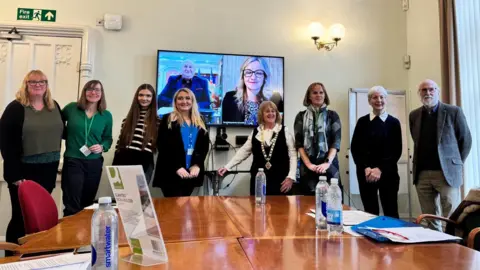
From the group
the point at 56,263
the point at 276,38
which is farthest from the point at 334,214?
the point at 276,38

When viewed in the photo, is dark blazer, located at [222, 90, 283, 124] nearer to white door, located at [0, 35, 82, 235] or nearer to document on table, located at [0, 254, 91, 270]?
white door, located at [0, 35, 82, 235]

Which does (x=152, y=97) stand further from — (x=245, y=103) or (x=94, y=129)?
(x=245, y=103)

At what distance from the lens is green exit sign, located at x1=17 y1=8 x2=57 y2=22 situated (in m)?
3.63

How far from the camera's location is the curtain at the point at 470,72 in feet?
10.7

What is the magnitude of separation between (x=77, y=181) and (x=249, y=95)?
6.71ft

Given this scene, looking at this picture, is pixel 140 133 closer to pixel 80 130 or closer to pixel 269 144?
pixel 80 130

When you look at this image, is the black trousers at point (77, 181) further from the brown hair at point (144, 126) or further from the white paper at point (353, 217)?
the white paper at point (353, 217)

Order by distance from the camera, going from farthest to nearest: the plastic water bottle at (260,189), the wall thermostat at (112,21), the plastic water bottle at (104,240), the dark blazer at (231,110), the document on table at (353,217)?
the dark blazer at (231,110) → the wall thermostat at (112,21) → the plastic water bottle at (260,189) → the document on table at (353,217) → the plastic water bottle at (104,240)

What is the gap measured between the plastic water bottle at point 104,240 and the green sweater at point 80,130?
2017 mm

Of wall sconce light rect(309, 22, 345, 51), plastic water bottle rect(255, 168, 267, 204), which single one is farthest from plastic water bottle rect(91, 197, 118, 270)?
wall sconce light rect(309, 22, 345, 51)

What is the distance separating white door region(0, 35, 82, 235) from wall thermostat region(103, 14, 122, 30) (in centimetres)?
35

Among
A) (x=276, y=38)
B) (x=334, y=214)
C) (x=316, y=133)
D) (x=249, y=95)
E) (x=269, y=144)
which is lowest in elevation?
(x=334, y=214)

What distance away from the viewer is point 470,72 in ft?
10.9

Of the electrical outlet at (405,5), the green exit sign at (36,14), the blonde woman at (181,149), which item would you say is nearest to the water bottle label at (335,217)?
the blonde woman at (181,149)
